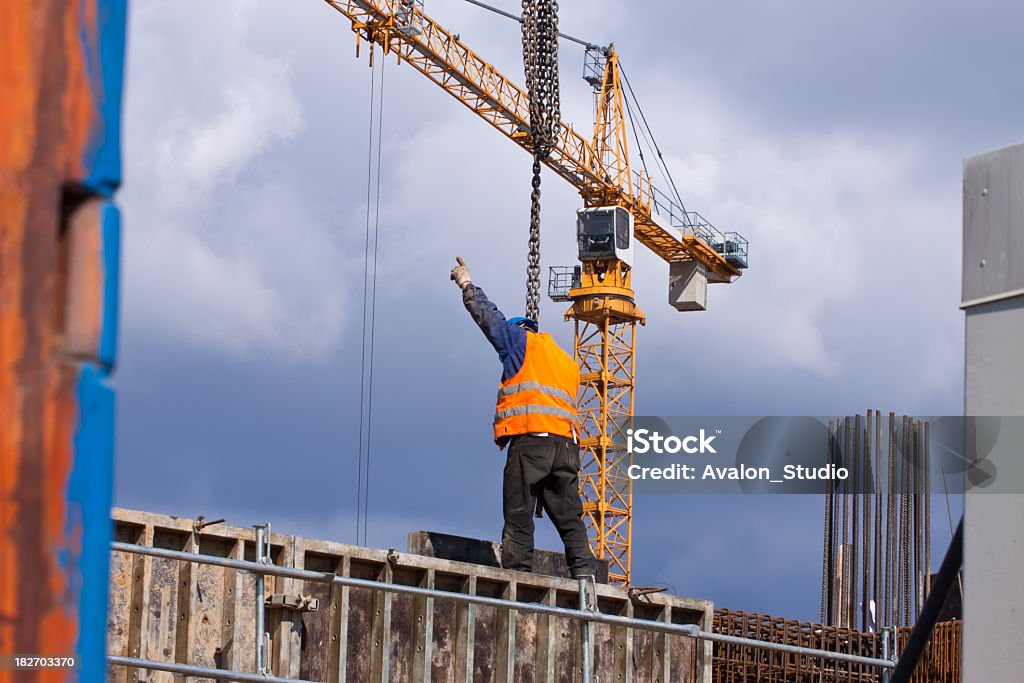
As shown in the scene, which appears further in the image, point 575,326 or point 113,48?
point 575,326

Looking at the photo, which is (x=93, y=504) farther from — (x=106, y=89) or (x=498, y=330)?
(x=498, y=330)

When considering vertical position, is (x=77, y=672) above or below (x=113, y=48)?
below

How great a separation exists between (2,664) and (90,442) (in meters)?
0.25

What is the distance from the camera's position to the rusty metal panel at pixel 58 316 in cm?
147

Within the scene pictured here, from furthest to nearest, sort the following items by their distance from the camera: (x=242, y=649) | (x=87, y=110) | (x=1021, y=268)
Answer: (x=242, y=649) → (x=1021, y=268) → (x=87, y=110)

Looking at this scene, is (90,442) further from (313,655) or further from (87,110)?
(313,655)

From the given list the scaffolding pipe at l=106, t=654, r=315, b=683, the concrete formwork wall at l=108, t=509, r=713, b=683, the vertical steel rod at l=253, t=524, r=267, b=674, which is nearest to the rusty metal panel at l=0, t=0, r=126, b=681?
the scaffolding pipe at l=106, t=654, r=315, b=683

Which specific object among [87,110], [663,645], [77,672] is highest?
[87,110]

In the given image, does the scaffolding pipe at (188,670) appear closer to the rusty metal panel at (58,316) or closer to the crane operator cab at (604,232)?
the rusty metal panel at (58,316)

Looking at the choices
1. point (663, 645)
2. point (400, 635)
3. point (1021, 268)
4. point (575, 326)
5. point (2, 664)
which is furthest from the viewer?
point (575, 326)

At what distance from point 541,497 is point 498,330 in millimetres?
1516

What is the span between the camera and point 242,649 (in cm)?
887

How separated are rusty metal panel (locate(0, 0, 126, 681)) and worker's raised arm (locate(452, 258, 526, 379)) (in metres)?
9.87

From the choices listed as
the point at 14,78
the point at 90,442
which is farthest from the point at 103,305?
the point at 14,78
